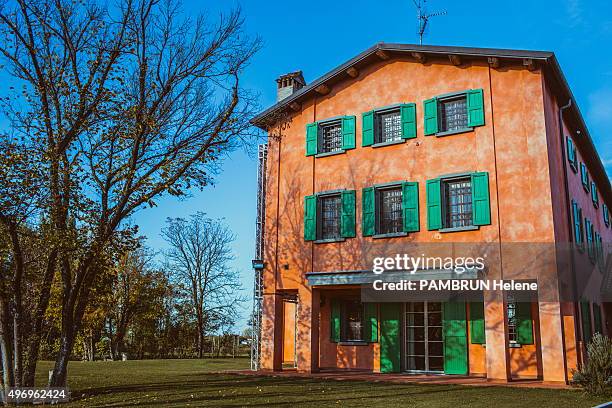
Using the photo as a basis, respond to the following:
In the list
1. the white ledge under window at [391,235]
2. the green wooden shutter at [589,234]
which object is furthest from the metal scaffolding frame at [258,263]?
the green wooden shutter at [589,234]

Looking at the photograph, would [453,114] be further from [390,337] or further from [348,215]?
[390,337]

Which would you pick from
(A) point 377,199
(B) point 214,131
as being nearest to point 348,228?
(A) point 377,199

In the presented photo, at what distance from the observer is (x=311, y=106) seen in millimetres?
18766

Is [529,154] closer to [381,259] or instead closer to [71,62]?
[381,259]

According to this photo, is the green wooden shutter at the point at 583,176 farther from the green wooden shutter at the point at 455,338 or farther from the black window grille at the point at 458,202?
the green wooden shutter at the point at 455,338

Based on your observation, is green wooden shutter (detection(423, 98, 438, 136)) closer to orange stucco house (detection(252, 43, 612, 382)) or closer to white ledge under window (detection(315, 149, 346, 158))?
orange stucco house (detection(252, 43, 612, 382))

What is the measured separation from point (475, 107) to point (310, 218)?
573 centimetres

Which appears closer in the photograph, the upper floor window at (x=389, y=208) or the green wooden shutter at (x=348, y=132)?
the upper floor window at (x=389, y=208)

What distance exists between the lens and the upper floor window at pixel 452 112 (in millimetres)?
15555

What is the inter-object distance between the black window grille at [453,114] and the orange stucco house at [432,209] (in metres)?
0.04

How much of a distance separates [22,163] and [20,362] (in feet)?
12.8

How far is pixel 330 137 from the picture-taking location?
18344 mm

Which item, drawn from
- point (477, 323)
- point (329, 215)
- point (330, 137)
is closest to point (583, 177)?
point (477, 323)

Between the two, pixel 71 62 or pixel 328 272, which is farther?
pixel 328 272
